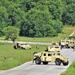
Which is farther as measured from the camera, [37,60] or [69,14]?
[69,14]

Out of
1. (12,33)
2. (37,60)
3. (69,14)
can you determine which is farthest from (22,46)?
(69,14)

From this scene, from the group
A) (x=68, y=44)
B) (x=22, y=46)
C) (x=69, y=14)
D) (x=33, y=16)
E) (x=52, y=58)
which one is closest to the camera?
(x=52, y=58)

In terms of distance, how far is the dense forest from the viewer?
13925cm

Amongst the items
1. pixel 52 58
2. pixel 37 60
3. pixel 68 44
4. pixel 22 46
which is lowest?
pixel 68 44

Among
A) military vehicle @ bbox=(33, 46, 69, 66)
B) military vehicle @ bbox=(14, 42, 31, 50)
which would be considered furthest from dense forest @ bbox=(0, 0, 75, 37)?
military vehicle @ bbox=(33, 46, 69, 66)

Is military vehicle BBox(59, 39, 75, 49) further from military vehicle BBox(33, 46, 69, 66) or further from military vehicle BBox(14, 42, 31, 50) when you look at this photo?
military vehicle BBox(33, 46, 69, 66)

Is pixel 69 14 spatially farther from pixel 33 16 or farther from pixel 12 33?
pixel 12 33

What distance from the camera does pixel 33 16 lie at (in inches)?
5527

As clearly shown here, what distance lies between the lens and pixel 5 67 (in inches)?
1793

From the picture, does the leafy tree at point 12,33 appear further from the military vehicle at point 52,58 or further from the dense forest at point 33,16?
the military vehicle at point 52,58

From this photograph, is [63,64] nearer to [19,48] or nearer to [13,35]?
[19,48]

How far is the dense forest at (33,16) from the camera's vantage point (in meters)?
139

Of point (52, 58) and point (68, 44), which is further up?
point (52, 58)

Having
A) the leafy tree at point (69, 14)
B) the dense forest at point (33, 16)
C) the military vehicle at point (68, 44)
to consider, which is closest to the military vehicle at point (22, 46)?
the military vehicle at point (68, 44)
